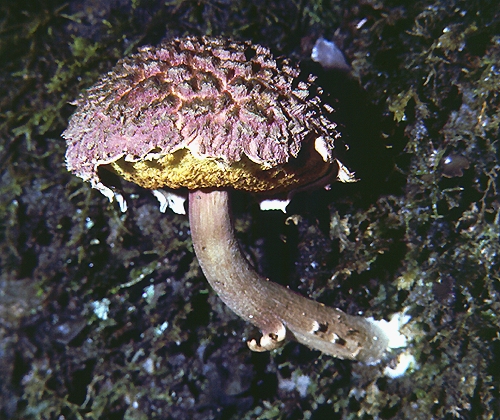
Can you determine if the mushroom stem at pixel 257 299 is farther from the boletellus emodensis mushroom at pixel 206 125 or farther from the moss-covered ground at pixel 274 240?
the moss-covered ground at pixel 274 240

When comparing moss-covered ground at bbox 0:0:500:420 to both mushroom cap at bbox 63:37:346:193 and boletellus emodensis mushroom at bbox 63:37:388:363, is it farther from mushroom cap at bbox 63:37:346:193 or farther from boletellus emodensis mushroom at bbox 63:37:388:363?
mushroom cap at bbox 63:37:346:193

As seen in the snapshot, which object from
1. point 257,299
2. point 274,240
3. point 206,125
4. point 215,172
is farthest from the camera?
point 274,240

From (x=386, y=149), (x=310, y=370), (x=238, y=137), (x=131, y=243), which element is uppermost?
(x=238, y=137)

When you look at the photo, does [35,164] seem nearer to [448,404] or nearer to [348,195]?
[348,195]

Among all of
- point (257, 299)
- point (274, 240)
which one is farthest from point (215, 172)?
point (274, 240)

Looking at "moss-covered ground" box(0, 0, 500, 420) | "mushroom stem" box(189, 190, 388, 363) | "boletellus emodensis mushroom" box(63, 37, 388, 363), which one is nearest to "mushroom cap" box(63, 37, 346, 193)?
"boletellus emodensis mushroom" box(63, 37, 388, 363)

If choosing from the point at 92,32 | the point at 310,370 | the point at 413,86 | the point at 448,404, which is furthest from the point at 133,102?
the point at 448,404

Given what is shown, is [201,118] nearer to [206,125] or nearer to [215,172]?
[206,125]
